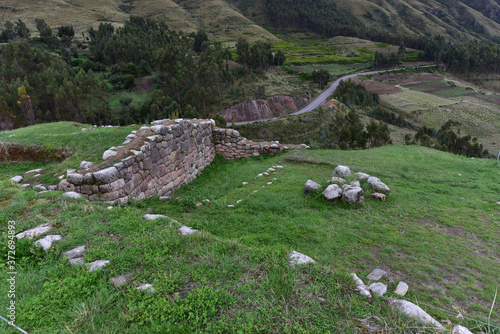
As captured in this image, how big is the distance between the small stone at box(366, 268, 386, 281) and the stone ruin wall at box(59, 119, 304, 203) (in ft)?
23.1

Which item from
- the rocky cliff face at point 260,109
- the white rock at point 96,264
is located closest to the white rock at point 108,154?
the white rock at point 96,264

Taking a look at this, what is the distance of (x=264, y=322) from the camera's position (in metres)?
3.35

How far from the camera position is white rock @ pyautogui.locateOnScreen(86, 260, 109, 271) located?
404 cm

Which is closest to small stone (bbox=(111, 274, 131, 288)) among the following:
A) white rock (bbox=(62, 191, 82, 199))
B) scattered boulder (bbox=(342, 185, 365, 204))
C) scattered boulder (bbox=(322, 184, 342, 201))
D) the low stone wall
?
white rock (bbox=(62, 191, 82, 199))

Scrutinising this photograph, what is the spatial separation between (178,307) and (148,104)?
4920 cm

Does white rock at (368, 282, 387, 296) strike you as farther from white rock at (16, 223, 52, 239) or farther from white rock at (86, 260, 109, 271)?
white rock at (16, 223, 52, 239)

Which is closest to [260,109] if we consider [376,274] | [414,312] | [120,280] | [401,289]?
[376,274]

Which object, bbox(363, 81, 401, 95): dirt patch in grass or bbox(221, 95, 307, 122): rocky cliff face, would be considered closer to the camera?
bbox(221, 95, 307, 122): rocky cliff face

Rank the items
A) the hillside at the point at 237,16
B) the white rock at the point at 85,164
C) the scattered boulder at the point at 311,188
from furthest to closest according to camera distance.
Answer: the hillside at the point at 237,16 < the scattered boulder at the point at 311,188 < the white rock at the point at 85,164

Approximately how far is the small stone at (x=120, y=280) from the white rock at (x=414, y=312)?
4223 millimetres

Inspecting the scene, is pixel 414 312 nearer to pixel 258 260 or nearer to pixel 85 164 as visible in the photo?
pixel 258 260

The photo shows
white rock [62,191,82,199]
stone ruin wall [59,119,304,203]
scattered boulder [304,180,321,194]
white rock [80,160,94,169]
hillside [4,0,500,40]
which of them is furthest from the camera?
hillside [4,0,500,40]

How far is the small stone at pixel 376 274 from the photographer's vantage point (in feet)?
16.2

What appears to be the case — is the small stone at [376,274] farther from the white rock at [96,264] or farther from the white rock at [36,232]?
the white rock at [36,232]
